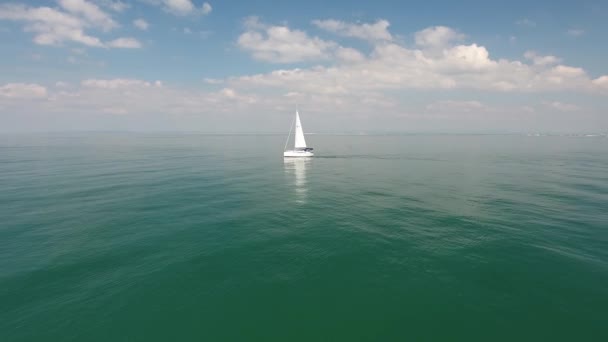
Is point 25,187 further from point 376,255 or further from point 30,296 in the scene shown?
point 376,255

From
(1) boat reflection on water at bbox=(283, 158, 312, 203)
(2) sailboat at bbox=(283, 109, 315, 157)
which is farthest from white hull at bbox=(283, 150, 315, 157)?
(1) boat reflection on water at bbox=(283, 158, 312, 203)

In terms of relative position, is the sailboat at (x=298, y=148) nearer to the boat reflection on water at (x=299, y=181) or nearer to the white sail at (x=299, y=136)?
the white sail at (x=299, y=136)

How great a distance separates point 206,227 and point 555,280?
3462cm

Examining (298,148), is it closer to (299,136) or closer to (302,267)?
(299,136)

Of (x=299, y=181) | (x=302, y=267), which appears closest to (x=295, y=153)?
(x=299, y=181)

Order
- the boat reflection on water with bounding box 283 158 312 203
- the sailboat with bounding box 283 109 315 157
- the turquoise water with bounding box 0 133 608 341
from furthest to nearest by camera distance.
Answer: the sailboat with bounding box 283 109 315 157 < the boat reflection on water with bounding box 283 158 312 203 < the turquoise water with bounding box 0 133 608 341

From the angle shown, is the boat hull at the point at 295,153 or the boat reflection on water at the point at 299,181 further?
the boat hull at the point at 295,153

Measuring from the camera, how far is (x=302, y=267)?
76.3ft

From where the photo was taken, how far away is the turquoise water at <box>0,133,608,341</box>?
1661 centimetres

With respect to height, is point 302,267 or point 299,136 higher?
point 299,136

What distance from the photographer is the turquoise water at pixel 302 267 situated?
654 inches

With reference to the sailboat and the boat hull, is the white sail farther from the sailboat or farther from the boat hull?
the boat hull

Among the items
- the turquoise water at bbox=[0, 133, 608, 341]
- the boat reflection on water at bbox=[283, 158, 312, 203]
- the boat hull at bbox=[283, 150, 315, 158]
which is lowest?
the turquoise water at bbox=[0, 133, 608, 341]

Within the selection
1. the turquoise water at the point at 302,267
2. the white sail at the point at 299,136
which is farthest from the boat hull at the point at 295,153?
the turquoise water at the point at 302,267
